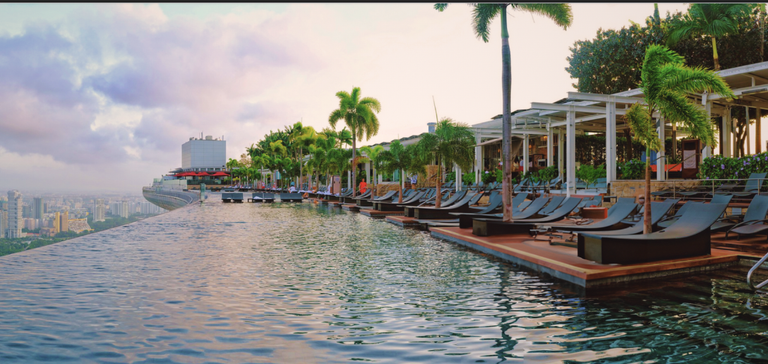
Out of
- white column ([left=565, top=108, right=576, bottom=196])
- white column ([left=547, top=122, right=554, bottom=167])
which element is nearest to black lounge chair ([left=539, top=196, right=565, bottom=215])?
white column ([left=565, top=108, right=576, bottom=196])

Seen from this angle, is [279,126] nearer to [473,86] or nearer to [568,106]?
[473,86]

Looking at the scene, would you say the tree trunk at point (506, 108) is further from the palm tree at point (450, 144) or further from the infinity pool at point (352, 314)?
the palm tree at point (450, 144)

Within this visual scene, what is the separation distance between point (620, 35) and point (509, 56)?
67.0ft

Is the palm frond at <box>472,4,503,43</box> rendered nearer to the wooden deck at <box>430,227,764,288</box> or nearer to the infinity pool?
the wooden deck at <box>430,227,764,288</box>

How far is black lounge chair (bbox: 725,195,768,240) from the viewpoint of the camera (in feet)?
26.5

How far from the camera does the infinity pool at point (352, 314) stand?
12.5ft

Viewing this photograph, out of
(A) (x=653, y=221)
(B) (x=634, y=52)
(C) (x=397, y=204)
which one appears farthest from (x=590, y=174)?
(A) (x=653, y=221)

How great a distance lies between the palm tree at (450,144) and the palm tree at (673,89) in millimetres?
8117

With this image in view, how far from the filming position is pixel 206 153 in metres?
159

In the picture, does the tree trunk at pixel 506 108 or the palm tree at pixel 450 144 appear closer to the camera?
the tree trunk at pixel 506 108

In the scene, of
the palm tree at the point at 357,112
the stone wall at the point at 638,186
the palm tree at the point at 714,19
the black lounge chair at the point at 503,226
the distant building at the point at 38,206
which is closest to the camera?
the black lounge chair at the point at 503,226

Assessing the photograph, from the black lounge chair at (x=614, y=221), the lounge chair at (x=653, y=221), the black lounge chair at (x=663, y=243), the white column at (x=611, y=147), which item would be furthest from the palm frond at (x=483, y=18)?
the black lounge chair at (x=663, y=243)

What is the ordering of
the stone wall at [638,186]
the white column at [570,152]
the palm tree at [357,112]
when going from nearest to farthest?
the stone wall at [638,186] < the white column at [570,152] < the palm tree at [357,112]

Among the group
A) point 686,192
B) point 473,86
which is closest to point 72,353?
point 686,192
